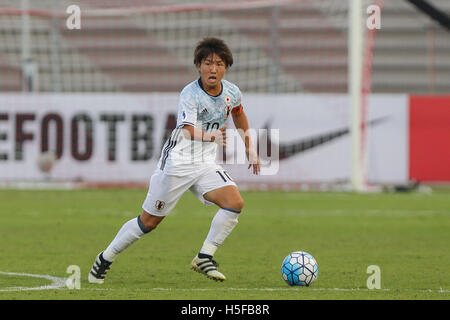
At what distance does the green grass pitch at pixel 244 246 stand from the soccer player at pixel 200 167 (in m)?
0.28

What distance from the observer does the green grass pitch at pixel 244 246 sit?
24.1ft

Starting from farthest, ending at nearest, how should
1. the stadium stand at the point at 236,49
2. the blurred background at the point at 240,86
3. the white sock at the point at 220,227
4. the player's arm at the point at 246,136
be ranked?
1. the stadium stand at the point at 236,49
2. the blurred background at the point at 240,86
3. the player's arm at the point at 246,136
4. the white sock at the point at 220,227

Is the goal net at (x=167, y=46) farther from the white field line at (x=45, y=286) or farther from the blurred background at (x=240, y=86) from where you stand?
the white field line at (x=45, y=286)

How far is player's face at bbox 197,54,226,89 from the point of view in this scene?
7.79m

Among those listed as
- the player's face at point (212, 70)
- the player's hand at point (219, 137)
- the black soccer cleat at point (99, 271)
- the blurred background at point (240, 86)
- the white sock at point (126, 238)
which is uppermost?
the blurred background at point (240, 86)

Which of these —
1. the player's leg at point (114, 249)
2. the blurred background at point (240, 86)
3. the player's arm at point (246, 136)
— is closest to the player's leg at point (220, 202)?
the player's arm at point (246, 136)

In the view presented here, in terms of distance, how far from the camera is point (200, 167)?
314 inches

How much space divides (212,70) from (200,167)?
785 millimetres

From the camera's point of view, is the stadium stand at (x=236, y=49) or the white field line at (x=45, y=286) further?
the stadium stand at (x=236, y=49)

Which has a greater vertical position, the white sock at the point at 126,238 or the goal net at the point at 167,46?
the goal net at the point at 167,46

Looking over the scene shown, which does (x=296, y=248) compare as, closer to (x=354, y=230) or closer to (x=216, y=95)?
(x=354, y=230)

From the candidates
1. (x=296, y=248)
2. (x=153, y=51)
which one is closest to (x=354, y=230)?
(x=296, y=248)

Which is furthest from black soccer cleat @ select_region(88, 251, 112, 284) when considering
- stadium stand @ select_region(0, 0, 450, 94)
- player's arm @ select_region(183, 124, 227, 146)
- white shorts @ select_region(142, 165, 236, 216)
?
stadium stand @ select_region(0, 0, 450, 94)

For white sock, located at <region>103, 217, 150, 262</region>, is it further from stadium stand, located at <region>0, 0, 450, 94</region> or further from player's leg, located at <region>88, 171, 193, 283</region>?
stadium stand, located at <region>0, 0, 450, 94</region>
